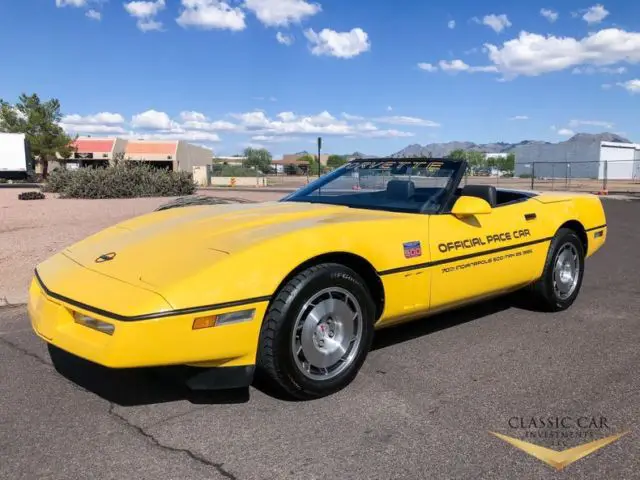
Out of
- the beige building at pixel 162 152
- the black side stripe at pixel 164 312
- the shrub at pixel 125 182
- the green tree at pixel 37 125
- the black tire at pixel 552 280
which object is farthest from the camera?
the beige building at pixel 162 152

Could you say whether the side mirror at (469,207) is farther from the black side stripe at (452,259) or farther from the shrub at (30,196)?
the shrub at (30,196)

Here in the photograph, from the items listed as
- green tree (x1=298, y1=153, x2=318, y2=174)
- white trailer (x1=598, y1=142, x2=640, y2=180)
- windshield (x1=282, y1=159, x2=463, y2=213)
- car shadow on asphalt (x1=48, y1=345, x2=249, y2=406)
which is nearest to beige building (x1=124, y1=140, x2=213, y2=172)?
green tree (x1=298, y1=153, x2=318, y2=174)

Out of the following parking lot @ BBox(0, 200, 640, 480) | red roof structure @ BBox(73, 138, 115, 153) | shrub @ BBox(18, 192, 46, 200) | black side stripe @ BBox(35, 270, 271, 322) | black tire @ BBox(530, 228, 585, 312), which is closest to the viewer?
parking lot @ BBox(0, 200, 640, 480)

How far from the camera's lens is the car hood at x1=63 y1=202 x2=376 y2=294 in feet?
9.47

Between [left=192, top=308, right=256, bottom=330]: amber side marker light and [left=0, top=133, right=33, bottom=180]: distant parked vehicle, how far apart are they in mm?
34795

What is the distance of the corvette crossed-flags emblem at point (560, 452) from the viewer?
2506 mm

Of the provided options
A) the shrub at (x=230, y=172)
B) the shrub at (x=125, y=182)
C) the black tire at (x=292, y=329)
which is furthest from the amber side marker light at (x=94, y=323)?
Answer: the shrub at (x=230, y=172)

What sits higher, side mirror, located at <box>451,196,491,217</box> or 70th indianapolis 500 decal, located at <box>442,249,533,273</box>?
side mirror, located at <box>451,196,491,217</box>

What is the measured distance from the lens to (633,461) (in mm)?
2484

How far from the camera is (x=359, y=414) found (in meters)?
2.96

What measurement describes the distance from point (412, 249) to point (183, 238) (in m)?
1.42

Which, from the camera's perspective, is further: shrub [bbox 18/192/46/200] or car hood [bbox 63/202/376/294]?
shrub [bbox 18/192/46/200]

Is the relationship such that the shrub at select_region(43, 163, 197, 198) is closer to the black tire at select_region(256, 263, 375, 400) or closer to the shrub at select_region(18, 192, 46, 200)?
the shrub at select_region(18, 192, 46, 200)

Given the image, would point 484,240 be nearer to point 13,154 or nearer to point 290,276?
point 290,276
